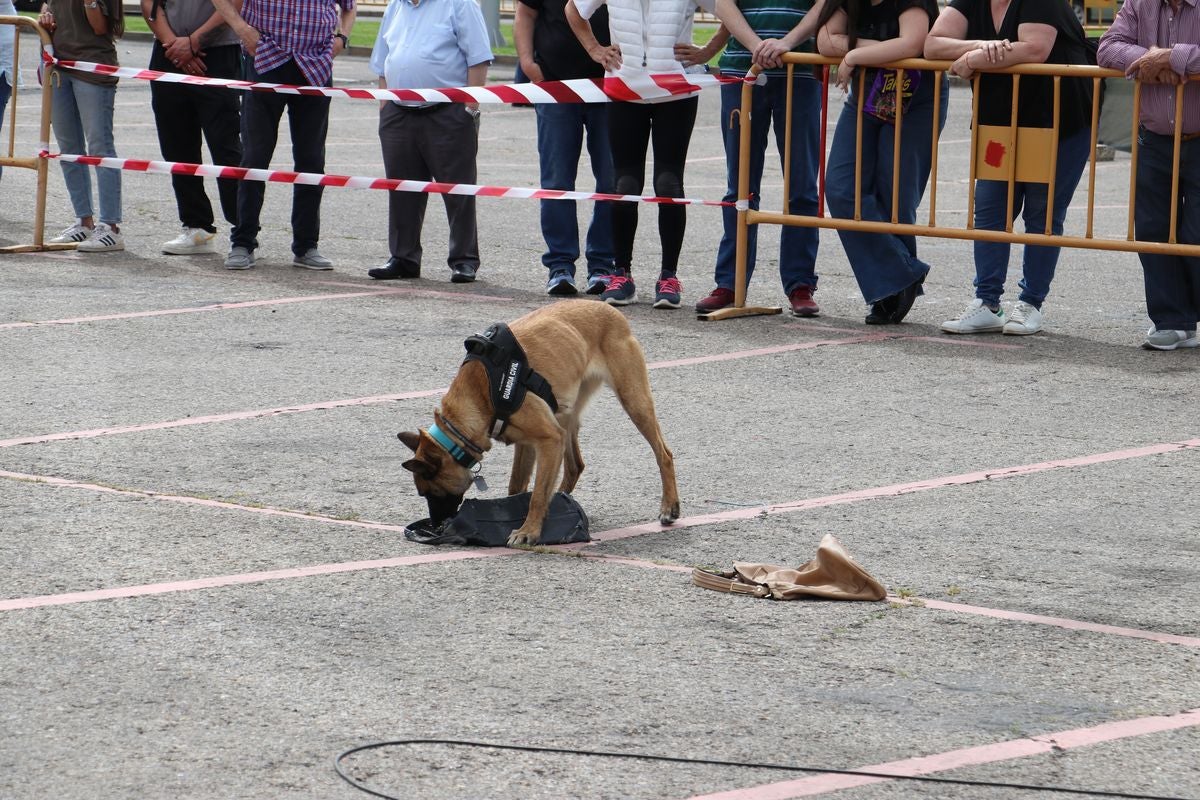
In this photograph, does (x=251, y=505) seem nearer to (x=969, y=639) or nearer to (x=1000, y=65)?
(x=969, y=639)

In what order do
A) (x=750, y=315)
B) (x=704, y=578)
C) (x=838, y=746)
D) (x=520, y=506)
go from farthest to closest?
(x=750, y=315), (x=520, y=506), (x=704, y=578), (x=838, y=746)

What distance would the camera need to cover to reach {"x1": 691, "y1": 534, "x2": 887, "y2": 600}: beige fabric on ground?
17.2 feet

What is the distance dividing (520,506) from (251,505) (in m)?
1.00

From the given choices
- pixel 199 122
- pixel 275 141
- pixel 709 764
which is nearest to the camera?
pixel 709 764

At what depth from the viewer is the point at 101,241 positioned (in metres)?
11.8

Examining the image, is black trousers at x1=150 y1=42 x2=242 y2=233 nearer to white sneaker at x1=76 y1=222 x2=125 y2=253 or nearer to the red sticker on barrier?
white sneaker at x1=76 y1=222 x2=125 y2=253

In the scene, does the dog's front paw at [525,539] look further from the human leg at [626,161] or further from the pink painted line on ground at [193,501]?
the human leg at [626,161]

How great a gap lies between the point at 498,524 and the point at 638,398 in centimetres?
70

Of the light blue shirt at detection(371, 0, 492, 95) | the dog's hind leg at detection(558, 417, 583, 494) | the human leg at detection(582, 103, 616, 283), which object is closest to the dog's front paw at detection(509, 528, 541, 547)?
the dog's hind leg at detection(558, 417, 583, 494)

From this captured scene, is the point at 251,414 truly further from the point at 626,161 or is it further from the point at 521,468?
the point at 626,161

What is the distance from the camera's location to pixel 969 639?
192 inches

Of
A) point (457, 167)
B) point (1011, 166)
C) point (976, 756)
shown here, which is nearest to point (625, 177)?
point (457, 167)

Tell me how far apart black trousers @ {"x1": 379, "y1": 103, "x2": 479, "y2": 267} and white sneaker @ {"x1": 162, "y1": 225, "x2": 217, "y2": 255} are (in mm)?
1565

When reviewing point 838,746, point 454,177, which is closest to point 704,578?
point 838,746
